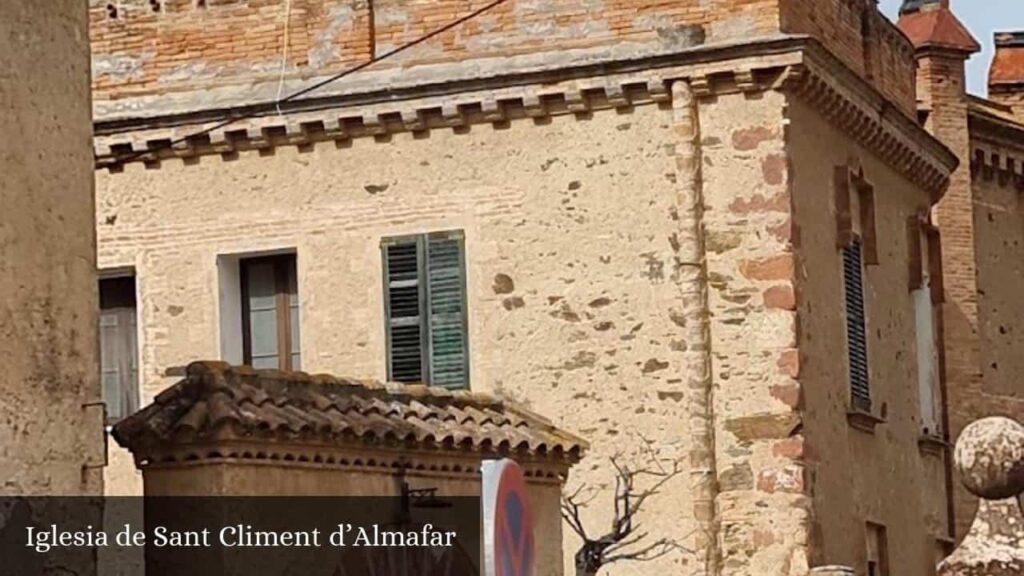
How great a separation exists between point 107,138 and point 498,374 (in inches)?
158

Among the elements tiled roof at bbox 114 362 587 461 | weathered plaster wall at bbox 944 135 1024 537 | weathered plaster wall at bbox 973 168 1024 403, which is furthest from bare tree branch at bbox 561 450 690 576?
weathered plaster wall at bbox 973 168 1024 403

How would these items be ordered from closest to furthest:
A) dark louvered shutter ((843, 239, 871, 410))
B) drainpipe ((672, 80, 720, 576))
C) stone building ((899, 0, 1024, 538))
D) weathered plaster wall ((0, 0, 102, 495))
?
weathered plaster wall ((0, 0, 102, 495)) → drainpipe ((672, 80, 720, 576)) → dark louvered shutter ((843, 239, 871, 410)) → stone building ((899, 0, 1024, 538))

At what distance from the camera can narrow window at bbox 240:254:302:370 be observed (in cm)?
2222

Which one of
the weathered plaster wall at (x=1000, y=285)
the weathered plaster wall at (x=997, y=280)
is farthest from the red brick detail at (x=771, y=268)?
the weathered plaster wall at (x=1000, y=285)

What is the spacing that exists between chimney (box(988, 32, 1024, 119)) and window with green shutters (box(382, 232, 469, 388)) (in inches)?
537

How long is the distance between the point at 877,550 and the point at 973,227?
27.2 feet

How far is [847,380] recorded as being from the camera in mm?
22109

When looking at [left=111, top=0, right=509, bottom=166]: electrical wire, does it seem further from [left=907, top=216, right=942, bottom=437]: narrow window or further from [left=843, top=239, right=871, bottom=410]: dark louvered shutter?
[left=907, top=216, right=942, bottom=437]: narrow window

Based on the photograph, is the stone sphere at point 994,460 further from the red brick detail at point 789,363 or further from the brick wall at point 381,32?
the brick wall at point 381,32

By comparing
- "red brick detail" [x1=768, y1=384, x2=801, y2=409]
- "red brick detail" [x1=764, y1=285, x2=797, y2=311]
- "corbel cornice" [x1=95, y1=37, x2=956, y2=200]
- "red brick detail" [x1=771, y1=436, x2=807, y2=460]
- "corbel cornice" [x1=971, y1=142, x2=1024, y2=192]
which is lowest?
"red brick detail" [x1=771, y1=436, x2=807, y2=460]

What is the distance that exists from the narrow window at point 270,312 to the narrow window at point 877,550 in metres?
5.05

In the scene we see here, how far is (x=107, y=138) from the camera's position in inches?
890

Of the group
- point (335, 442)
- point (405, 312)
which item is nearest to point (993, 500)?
point (335, 442)

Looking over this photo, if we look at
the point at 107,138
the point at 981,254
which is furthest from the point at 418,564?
the point at 981,254
